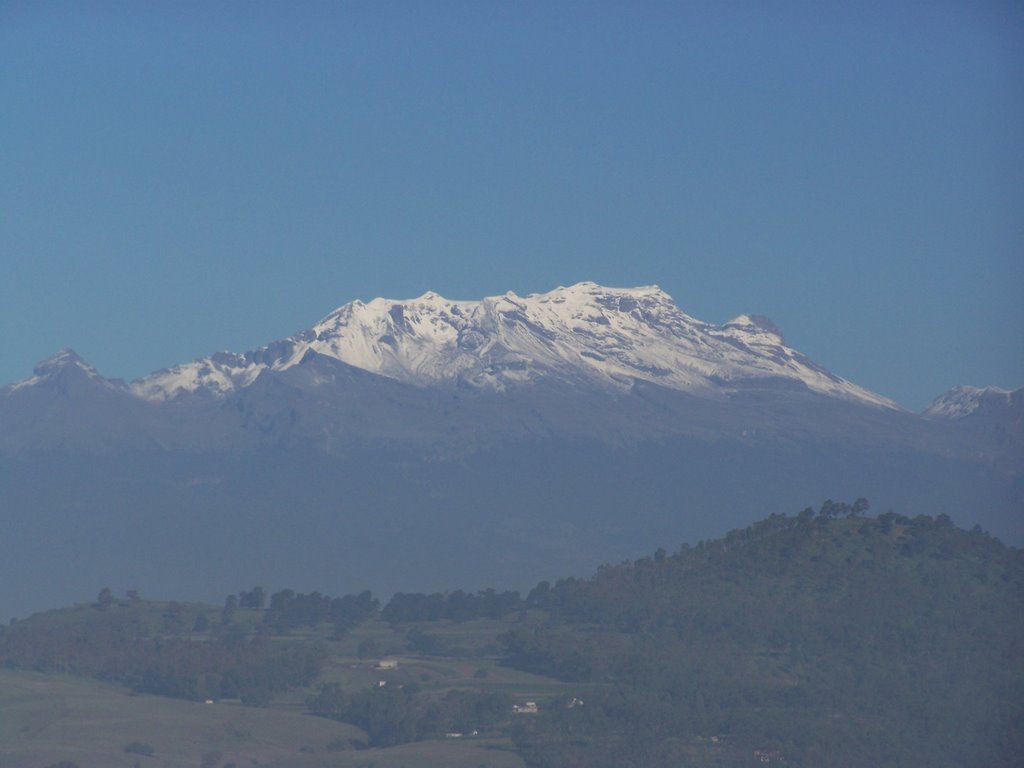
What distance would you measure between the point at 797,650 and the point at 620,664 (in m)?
13.3

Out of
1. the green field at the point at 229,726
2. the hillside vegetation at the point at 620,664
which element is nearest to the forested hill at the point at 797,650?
the hillside vegetation at the point at 620,664

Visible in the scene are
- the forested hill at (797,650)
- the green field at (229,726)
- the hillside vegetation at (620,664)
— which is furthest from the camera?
the hillside vegetation at (620,664)

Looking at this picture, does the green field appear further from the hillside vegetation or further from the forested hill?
the forested hill

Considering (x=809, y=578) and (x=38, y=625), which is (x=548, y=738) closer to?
(x=809, y=578)

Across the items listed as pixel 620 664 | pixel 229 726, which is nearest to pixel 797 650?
pixel 620 664

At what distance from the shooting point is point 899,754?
433ft

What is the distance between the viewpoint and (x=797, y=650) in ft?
512

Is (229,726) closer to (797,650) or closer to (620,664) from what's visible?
(620,664)

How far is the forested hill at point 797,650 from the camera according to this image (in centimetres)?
13250

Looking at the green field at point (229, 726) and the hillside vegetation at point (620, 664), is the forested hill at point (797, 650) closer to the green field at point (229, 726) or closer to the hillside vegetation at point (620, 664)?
the hillside vegetation at point (620, 664)

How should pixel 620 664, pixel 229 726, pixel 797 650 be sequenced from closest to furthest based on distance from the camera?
pixel 229 726 → pixel 620 664 → pixel 797 650

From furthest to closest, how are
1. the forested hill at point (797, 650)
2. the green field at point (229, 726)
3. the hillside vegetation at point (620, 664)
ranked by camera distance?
the hillside vegetation at point (620, 664) < the forested hill at point (797, 650) < the green field at point (229, 726)

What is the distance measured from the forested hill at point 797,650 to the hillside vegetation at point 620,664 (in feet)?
0.72

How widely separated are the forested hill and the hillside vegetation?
221 mm
